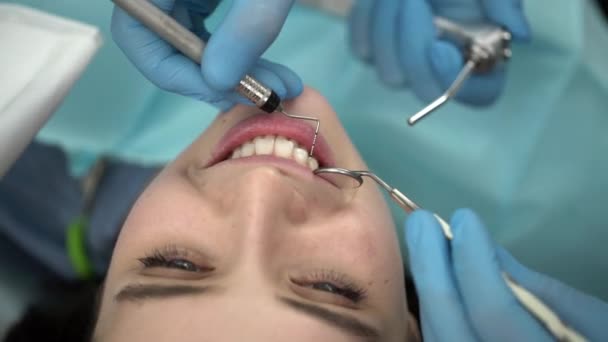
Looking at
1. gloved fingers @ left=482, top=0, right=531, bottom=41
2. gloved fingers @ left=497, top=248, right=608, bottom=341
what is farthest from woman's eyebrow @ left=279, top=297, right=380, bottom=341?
gloved fingers @ left=482, top=0, right=531, bottom=41

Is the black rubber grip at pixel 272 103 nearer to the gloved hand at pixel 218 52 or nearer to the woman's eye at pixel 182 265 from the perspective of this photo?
the gloved hand at pixel 218 52

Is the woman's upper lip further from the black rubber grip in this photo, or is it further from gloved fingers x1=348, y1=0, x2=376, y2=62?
gloved fingers x1=348, y1=0, x2=376, y2=62

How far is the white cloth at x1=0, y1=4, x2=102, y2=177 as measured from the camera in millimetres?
866

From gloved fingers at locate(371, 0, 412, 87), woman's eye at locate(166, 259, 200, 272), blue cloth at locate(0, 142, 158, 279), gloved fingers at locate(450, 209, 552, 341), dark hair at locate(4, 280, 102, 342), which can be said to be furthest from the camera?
blue cloth at locate(0, 142, 158, 279)

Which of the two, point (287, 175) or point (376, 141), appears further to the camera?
point (376, 141)

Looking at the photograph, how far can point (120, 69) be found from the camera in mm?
1304

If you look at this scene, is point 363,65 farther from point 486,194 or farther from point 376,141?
point 486,194

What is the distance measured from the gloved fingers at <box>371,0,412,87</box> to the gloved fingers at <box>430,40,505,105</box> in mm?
111

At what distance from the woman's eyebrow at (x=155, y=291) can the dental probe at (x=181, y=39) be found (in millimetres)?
266

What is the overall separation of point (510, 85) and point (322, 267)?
34.0 inches

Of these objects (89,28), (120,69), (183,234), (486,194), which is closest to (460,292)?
(183,234)

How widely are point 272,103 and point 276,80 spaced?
70mm

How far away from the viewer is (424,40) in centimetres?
122

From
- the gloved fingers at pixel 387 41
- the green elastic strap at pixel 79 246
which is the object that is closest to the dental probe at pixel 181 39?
the gloved fingers at pixel 387 41
